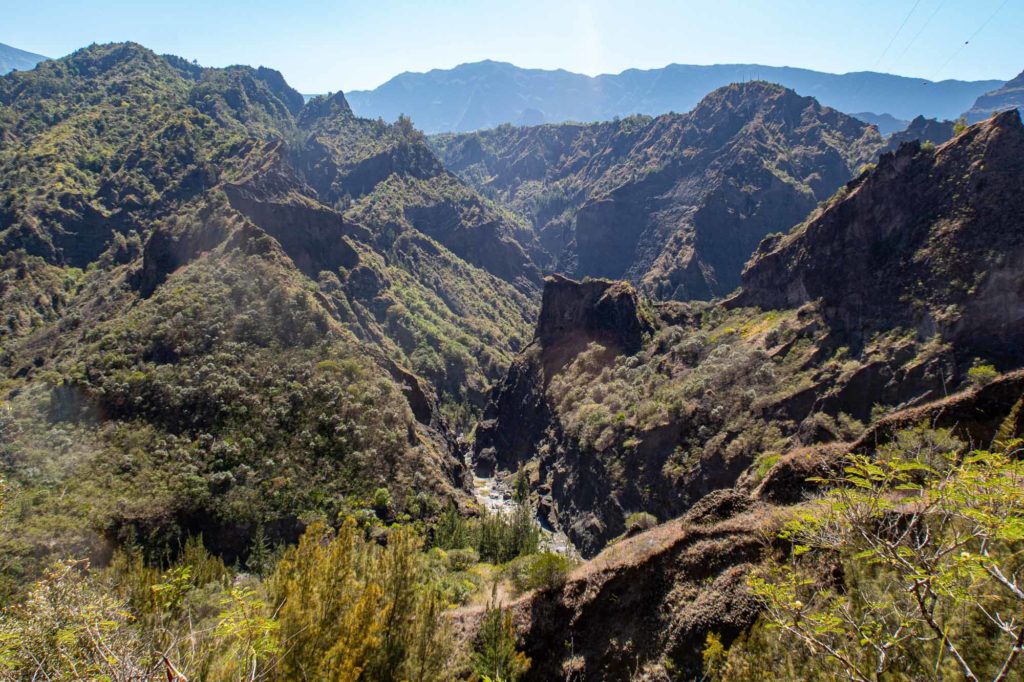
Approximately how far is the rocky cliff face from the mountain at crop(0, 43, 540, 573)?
40.7 m

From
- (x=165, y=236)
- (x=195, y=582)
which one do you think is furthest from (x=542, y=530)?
(x=165, y=236)

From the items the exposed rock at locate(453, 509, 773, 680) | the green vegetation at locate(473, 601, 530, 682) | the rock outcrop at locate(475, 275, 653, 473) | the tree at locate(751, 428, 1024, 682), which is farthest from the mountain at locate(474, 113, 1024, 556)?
the tree at locate(751, 428, 1024, 682)

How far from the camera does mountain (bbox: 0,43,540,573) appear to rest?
37781 mm

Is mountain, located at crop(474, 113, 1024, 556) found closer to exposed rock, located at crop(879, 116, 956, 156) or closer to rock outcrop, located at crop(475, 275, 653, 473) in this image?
rock outcrop, located at crop(475, 275, 653, 473)

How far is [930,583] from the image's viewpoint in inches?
224

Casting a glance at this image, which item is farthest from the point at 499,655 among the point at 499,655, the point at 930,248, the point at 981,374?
the point at 930,248

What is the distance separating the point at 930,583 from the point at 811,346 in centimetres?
4646

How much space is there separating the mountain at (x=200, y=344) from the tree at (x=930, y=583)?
33.5 m

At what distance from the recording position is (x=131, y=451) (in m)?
38.9

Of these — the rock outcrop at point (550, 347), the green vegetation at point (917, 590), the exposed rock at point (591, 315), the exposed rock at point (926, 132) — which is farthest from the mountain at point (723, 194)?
the green vegetation at point (917, 590)

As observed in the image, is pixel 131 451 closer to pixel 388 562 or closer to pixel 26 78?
pixel 388 562

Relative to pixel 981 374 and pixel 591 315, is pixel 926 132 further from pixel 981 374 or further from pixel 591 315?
pixel 981 374

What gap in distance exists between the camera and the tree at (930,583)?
220 inches

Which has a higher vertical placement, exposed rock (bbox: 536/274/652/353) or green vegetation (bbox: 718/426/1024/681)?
green vegetation (bbox: 718/426/1024/681)
